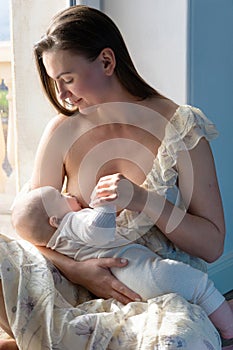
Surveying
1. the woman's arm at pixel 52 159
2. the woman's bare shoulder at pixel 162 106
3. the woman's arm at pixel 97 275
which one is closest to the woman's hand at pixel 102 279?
the woman's arm at pixel 97 275

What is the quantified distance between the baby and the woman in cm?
3

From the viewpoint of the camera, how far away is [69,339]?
1.40m

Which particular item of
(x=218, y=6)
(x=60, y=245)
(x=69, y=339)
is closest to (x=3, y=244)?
(x=60, y=245)

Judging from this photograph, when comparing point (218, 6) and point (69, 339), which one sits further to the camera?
point (218, 6)

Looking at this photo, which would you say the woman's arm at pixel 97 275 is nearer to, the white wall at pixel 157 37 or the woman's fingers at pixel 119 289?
the woman's fingers at pixel 119 289

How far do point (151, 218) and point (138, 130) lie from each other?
25cm

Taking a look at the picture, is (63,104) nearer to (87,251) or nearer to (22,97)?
(87,251)

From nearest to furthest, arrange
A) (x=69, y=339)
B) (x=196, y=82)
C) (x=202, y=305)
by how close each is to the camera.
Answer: (x=69, y=339) → (x=202, y=305) → (x=196, y=82)

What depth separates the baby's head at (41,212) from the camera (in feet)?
5.45

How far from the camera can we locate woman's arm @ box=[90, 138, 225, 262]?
157cm

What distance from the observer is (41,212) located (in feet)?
5.45

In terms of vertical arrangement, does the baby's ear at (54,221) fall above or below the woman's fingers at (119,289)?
above

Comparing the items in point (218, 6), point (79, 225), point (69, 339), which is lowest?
point (69, 339)

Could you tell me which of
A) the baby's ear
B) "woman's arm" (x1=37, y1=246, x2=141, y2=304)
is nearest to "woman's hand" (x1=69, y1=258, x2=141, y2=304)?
"woman's arm" (x1=37, y1=246, x2=141, y2=304)
